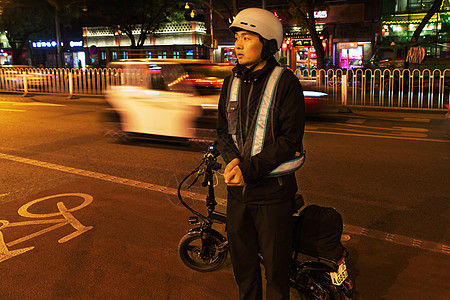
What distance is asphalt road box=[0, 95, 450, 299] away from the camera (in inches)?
140

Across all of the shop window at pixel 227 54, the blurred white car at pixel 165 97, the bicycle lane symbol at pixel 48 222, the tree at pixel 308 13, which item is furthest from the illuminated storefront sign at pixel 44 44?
the bicycle lane symbol at pixel 48 222

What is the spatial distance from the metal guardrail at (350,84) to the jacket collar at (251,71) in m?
11.0

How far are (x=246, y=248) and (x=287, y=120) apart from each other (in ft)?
2.70

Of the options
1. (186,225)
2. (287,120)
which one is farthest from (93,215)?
(287,120)

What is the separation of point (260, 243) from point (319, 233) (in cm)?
40

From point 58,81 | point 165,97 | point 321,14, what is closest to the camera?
point 165,97

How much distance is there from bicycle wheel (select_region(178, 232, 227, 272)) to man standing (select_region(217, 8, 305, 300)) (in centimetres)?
90

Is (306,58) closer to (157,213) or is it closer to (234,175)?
(157,213)

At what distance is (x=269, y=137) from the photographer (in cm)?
247

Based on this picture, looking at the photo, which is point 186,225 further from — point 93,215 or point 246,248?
point 246,248

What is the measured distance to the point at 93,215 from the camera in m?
5.07

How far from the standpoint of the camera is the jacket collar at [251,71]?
2445mm

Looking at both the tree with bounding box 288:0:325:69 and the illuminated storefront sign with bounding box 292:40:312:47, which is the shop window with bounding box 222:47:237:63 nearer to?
the illuminated storefront sign with bounding box 292:40:312:47

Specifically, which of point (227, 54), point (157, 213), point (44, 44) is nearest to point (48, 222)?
point (157, 213)
